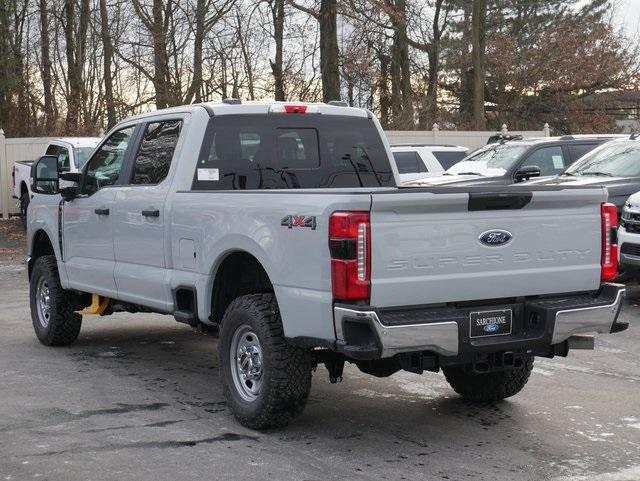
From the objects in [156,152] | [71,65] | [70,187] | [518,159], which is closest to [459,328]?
[156,152]

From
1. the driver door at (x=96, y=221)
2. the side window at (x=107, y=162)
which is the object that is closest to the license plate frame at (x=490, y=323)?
the driver door at (x=96, y=221)

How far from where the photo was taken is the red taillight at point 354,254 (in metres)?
5.57

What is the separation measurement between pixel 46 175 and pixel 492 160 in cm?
851

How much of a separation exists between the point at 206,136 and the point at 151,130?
79 cm

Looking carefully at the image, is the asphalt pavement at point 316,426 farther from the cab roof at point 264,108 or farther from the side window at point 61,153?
the side window at point 61,153

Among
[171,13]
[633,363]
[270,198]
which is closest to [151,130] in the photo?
[270,198]

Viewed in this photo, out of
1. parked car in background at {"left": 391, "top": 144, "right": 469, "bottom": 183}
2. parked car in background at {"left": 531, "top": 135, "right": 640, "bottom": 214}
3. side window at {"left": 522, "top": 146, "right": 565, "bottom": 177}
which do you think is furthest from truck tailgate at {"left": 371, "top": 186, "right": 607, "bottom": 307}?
parked car in background at {"left": 391, "top": 144, "right": 469, "bottom": 183}

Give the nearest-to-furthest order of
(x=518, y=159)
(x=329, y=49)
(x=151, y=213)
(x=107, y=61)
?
(x=151, y=213) < (x=518, y=159) < (x=329, y=49) < (x=107, y=61)

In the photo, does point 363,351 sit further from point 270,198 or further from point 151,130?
point 151,130

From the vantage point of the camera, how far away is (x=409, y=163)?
19297 millimetres

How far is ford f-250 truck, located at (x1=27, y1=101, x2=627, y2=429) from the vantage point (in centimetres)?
566

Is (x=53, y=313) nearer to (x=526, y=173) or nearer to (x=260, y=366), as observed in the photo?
(x=260, y=366)

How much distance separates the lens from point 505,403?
23.9ft

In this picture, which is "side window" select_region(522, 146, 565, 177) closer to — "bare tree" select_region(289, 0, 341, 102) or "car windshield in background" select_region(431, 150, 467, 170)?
"car windshield in background" select_region(431, 150, 467, 170)
